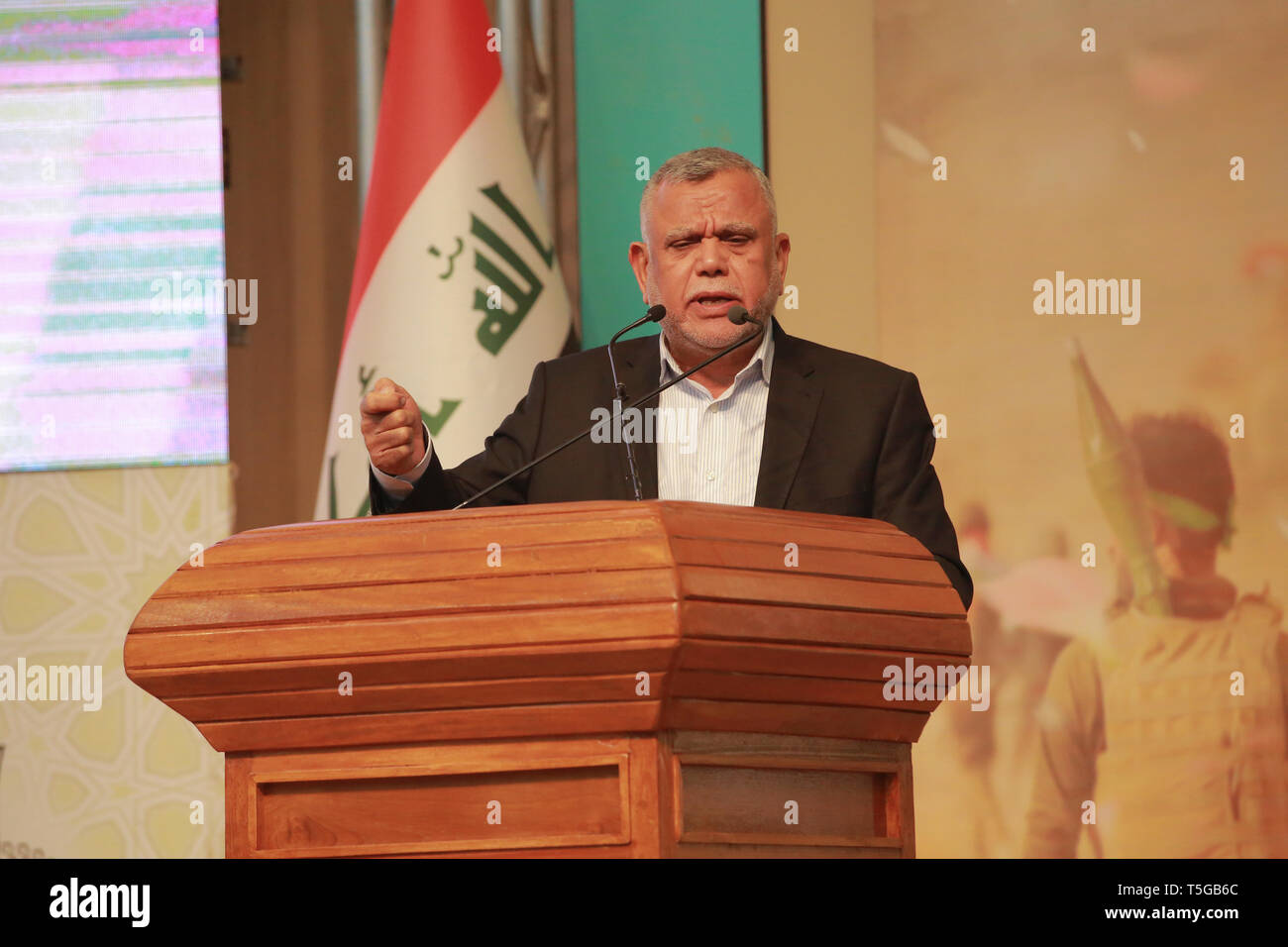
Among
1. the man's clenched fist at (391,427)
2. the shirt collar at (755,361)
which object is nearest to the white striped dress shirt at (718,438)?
the shirt collar at (755,361)

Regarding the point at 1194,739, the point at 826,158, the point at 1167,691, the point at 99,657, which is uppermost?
the point at 826,158

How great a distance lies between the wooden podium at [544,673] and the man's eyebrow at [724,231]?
0.84m

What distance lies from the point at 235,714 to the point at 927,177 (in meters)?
2.77

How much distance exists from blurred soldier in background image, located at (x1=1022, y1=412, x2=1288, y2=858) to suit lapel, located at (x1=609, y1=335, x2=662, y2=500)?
1.71 metres

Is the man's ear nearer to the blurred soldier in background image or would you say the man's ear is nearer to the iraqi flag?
the iraqi flag

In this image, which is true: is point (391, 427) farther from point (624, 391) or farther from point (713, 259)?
point (713, 259)

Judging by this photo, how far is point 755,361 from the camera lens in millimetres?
2488

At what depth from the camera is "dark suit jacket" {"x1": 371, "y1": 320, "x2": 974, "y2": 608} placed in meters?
2.20

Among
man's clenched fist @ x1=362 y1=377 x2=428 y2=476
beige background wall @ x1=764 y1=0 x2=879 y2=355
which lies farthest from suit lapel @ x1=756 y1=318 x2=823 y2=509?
beige background wall @ x1=764 y1=0 x2=879 y2=355

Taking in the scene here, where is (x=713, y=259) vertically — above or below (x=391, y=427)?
above

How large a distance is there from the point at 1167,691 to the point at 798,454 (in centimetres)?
195

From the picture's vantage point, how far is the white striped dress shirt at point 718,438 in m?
2.35

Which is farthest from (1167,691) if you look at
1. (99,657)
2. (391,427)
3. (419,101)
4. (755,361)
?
(99,657)

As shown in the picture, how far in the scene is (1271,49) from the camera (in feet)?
12.8
